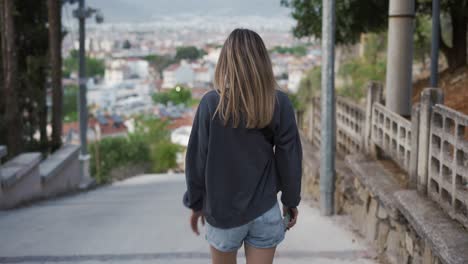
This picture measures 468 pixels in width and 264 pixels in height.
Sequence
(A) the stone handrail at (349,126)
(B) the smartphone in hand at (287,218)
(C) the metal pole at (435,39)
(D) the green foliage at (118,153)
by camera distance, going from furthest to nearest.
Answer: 1. (D) the green foliage at (118,153)
2. (A) the stone handrail at (349,126)
3. (C) the metal pole at (435,39)
4. (B) the smartphone in hand at (287,218)

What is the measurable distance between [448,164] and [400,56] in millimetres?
3699

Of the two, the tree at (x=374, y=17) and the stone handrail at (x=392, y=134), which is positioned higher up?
the tree at (x=374, y=17)

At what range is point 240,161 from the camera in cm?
296

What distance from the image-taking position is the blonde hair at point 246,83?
2.86 meters

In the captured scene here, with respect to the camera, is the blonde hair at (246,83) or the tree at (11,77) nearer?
the blonde hair at (246,83)

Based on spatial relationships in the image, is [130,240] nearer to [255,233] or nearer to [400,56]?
[255,233]

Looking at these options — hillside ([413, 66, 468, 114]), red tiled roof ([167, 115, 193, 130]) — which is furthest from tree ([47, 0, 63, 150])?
red tiled roof ([167, 115, 193, 130])

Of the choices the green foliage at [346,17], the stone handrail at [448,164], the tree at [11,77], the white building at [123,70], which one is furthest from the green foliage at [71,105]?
the stone handrail at [448,164]

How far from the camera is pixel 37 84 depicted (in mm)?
19609

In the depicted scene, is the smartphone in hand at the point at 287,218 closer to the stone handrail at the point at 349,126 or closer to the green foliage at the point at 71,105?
the stone handrail at the point at 349,126

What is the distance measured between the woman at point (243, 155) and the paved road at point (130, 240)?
2.60 metres

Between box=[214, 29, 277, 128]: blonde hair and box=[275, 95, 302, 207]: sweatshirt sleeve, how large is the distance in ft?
0.40

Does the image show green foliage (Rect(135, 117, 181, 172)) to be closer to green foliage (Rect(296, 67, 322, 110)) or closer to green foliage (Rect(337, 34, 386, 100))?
green foliage (Rect(296, 67, 322, 110))

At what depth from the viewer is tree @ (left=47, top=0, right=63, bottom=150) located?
18.2m
